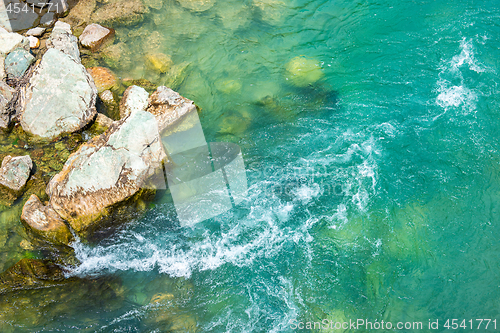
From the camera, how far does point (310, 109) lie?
31.8 ft

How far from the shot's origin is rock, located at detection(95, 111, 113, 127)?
9336 mm

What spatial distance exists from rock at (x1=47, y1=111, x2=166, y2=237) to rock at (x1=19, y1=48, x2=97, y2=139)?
3.94ft

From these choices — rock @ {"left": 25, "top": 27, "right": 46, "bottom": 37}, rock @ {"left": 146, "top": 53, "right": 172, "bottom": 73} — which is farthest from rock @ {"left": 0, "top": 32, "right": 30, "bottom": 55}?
rock @ {"left": 146, "top": 53, "right": 172, "bottom": 73}

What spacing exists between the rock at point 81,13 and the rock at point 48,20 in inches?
16.9

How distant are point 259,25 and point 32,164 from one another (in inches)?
336

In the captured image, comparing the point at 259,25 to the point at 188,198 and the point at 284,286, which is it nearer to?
the point at 188,198

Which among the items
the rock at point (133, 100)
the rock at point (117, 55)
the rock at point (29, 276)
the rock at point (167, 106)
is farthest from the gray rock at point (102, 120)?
the rock at point (29, 276)

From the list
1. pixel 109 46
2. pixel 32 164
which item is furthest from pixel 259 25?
pixel 32 164

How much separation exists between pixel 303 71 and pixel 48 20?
30.8ft

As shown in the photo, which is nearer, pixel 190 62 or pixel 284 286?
pixel 284 286

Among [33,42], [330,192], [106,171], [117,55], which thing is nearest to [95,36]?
[117,55]

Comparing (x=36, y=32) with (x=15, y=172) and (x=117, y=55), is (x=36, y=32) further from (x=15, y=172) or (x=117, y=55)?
(x=15, y=172)

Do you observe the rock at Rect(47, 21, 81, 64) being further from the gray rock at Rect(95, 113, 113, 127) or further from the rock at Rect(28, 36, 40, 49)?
the gray rock at Rect(95, 113, 113, 127)

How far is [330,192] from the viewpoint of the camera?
8227 mm
